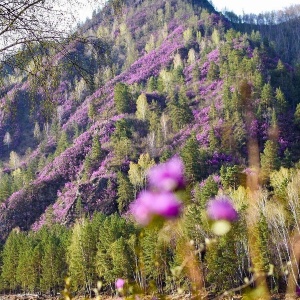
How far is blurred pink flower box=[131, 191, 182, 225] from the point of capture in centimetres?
116

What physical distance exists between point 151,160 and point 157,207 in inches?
1746

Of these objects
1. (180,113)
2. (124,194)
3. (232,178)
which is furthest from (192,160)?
(180,113)

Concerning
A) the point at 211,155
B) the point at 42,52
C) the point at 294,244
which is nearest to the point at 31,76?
the point at 42,52

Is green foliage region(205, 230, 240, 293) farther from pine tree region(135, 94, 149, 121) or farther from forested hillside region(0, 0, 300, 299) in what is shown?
pine tree region(135, 94, 149, 121)

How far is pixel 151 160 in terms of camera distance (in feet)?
149

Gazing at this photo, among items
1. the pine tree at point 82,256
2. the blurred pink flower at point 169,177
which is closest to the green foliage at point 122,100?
the pine tree at point 82,256

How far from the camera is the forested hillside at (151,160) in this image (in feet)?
13.8

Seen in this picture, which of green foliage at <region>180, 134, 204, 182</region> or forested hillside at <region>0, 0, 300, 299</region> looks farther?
green foliage at <region>180, 134, 204, 182</region>

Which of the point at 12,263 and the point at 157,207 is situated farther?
the point at 12,263

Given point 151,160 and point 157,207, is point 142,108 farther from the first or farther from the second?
point 157,207

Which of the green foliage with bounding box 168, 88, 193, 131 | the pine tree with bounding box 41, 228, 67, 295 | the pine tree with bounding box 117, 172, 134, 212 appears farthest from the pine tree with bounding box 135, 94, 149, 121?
the pine tree with bounding box 41, 228, 67, 295

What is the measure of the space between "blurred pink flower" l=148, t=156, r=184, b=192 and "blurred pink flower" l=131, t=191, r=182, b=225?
2cm

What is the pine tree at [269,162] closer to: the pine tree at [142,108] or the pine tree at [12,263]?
the pine tree at [142,108]

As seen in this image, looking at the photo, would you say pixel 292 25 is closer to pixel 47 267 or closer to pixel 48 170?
pixel 48 170
